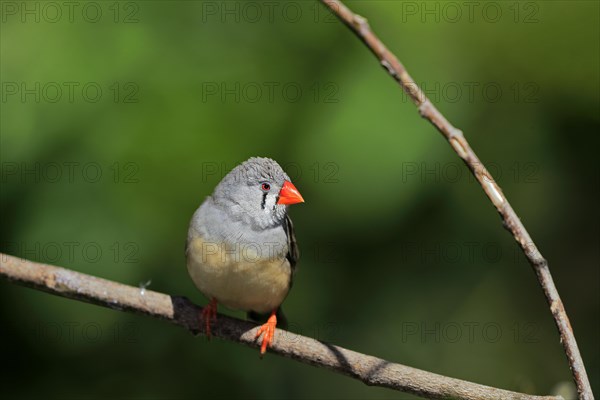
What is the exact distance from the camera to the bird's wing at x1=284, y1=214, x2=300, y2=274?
3740mm

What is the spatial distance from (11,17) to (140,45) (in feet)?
1.81

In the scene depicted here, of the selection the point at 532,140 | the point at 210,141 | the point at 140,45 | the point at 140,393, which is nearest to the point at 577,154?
the point at 532,140

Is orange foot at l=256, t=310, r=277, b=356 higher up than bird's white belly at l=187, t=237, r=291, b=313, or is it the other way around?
bird's white belly at l=187, t=237, r=291, b=313

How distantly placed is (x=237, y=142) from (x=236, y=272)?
566mm

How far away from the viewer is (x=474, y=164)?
6.52 ft

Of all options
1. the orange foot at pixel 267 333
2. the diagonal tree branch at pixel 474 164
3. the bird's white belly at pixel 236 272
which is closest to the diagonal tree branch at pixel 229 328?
the orange foot at pixel 267 333

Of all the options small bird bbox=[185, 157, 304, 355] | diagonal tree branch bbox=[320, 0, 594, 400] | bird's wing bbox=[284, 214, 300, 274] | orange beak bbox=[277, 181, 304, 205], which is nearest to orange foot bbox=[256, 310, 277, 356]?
small bird bbox=[185, 157, 304, 355]

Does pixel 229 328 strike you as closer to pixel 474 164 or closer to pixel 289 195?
pixel 289 195

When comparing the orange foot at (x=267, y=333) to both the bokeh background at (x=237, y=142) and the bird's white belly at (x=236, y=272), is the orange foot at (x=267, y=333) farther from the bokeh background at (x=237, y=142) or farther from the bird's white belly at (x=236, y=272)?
the bokeh background at (x=237, y=142)

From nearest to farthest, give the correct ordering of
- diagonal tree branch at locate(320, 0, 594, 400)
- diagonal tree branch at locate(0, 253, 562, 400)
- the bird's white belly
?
diagonal tree branch at locate(320, 0, 594, 400), diagonal tree branch at locate(0, 253, 562, 400), the bird's white belly

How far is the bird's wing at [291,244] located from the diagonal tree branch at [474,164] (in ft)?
5.64

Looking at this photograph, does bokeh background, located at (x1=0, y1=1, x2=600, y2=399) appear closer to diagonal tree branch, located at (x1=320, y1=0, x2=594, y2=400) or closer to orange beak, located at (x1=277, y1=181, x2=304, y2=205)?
orange beak, located at (x1=277, y1=181, x2=304, y2=205)

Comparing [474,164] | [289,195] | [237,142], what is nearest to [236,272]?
[289,195]

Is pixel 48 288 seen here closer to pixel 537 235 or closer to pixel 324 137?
pixel 324 137
